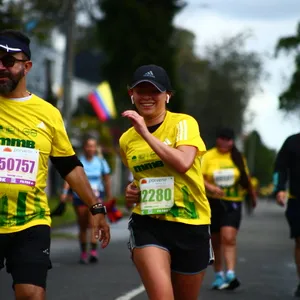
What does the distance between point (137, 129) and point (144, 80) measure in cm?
40

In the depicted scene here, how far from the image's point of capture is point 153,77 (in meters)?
6.64

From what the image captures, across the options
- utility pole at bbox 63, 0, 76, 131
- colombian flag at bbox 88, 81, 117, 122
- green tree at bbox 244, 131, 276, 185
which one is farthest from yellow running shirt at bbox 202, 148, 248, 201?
green tree at bbox 244, 131, 276, 185

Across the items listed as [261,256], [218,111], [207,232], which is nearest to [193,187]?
[207,232]

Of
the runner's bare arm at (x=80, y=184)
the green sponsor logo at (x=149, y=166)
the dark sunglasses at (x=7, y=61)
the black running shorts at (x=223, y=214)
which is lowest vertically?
the black running shorts at (x=223, y=214)

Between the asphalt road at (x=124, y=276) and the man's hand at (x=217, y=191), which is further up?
the man's hand at (x=217, y=191)

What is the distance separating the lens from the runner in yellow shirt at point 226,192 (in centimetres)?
1227

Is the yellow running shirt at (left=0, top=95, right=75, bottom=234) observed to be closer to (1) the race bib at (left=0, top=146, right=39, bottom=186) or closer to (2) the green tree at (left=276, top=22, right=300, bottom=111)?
(1) the race bib at (left=0, top=146, right=39, bottom=186)

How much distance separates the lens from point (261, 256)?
17.7m

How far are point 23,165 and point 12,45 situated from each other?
28.9 inches

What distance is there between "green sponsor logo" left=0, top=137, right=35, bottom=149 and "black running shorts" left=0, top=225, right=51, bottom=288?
19.4 inches

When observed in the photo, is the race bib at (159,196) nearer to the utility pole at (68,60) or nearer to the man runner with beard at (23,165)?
the man runner with beard at (23,165)

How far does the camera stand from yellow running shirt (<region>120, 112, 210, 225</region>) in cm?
669

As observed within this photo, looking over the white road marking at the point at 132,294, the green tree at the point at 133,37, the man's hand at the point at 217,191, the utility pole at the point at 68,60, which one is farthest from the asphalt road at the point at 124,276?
the green tree at the point at 133,37

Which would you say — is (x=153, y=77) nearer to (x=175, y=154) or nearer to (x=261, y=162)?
(x=175, y=154)
